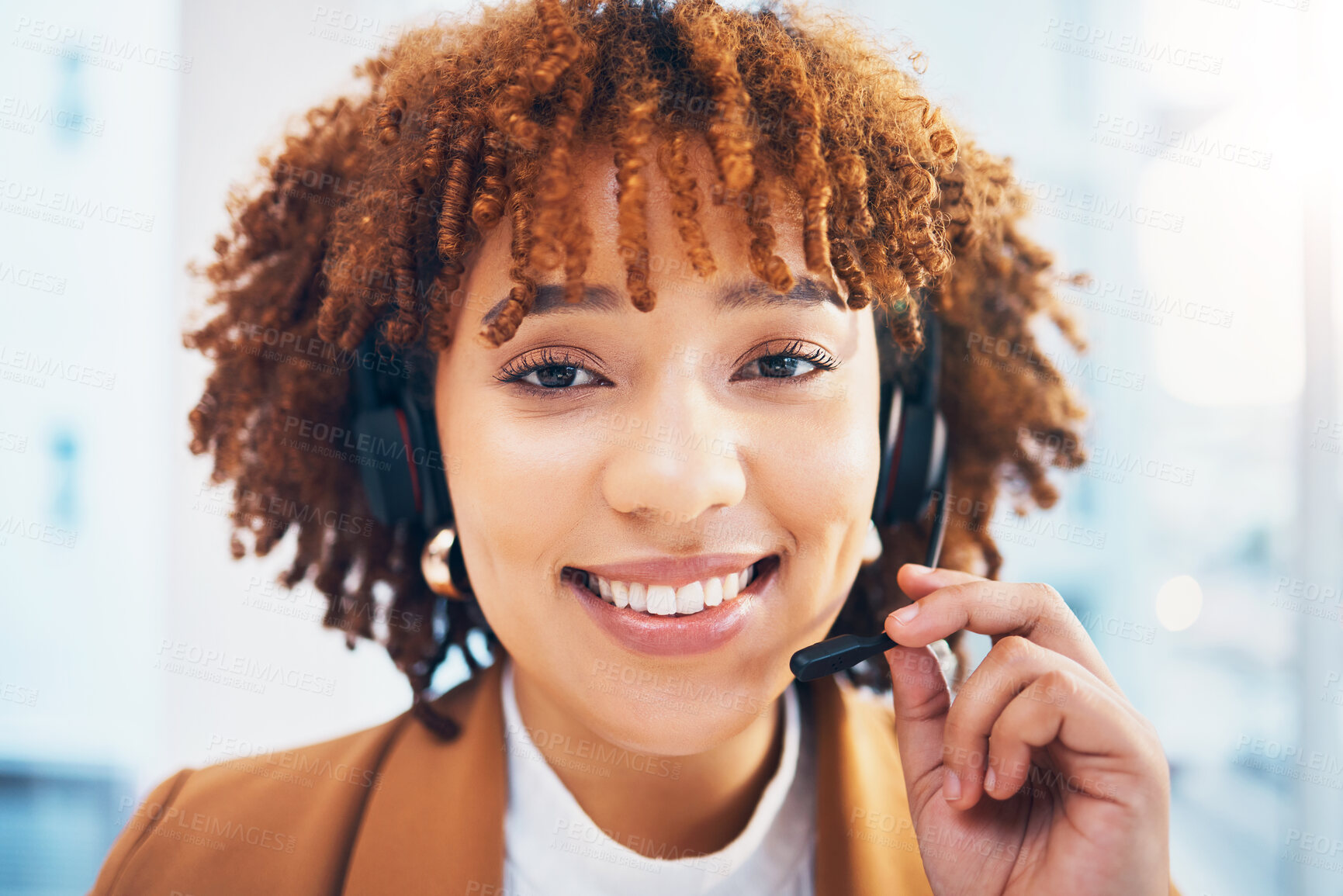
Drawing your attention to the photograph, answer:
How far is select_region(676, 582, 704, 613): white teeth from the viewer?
0.90 meters

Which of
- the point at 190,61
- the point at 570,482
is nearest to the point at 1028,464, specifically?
the point at 570,482

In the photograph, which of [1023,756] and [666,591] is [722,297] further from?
[1023,756]

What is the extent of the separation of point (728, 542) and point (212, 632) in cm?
133

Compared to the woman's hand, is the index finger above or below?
above

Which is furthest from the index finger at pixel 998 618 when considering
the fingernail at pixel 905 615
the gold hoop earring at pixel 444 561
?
the gold hoop earring at pixel 444 561

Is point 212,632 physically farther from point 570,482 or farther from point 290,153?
point 570,482

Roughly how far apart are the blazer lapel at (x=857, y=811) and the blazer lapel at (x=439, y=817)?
1.36ft

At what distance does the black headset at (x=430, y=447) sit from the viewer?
103cm

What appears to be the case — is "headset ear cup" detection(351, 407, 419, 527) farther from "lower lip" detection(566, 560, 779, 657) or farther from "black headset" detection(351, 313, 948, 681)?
"lower lip" detection(566, 560, 779, 657)

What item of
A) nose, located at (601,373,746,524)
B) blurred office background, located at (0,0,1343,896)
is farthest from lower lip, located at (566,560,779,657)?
blurred office background, located at (0,0,1343,896)

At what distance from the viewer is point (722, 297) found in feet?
2.75

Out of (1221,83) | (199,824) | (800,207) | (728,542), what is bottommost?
(199,824)

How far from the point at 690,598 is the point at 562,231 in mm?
411

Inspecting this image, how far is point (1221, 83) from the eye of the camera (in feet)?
5.22
